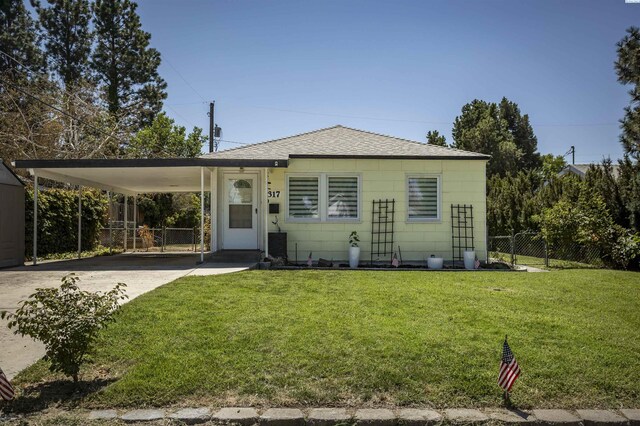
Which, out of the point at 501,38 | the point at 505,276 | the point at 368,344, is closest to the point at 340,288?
the point at 368,344

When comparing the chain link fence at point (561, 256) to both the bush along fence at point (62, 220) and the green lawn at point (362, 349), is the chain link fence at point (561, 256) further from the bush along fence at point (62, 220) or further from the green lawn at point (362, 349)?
the bush along fence at point (62, 220)

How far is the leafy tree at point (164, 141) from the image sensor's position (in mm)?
26891

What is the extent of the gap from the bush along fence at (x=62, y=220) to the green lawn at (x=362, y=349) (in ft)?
29.6

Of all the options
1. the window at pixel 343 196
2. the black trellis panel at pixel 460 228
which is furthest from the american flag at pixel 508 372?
the black trellis panel at pixel 460 228

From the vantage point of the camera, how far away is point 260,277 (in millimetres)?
9227

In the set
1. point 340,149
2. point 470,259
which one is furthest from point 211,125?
Answer: point 470,259

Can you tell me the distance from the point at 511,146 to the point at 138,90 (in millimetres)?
28038

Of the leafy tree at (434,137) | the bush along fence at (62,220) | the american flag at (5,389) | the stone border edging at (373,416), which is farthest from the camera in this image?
the leafy tree at (434,137)

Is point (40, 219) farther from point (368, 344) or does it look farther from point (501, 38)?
point (501, 38)

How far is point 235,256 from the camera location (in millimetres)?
12391

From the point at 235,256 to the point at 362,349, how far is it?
8.09m

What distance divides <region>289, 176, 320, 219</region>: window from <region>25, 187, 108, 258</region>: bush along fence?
772 cm

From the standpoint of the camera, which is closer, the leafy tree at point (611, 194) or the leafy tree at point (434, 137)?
the leafy tree at point (611, 194)

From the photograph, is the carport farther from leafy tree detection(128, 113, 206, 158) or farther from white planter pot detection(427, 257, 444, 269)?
leafy tree detection(128, 113, 206, 158)
